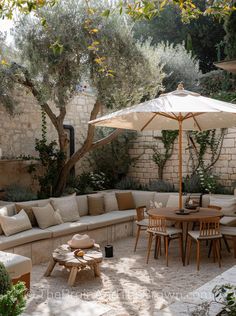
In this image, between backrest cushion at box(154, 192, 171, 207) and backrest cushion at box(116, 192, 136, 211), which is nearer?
backrest cushion at box(154, 192, 171, 207)

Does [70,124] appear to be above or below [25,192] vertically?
above

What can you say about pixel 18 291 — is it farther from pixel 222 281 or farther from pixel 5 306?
pixel 222 281

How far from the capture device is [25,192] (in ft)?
26.8

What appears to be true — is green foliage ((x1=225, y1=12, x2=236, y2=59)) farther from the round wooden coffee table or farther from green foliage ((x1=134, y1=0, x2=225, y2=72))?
the round wooden coffee table

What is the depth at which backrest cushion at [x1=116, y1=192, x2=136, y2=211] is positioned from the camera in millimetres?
8414

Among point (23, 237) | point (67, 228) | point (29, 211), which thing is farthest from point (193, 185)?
point (23, 237)

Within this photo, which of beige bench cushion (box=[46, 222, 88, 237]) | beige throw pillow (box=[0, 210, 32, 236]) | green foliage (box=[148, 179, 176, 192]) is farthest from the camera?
green foliage (box=[148, 179, 176, 192])

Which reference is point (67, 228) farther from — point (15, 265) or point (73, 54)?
point (73, 54)

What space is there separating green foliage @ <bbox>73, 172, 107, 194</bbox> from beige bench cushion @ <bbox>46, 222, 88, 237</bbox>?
2.38 m

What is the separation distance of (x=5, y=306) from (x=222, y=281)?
196cm

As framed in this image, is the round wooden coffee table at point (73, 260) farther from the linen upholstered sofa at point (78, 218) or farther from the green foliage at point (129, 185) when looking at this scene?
the green foliage at point (129, 185)

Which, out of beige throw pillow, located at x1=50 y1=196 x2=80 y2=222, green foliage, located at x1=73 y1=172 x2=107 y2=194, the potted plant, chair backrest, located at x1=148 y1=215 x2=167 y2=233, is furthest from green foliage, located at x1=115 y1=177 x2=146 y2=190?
the potted plant

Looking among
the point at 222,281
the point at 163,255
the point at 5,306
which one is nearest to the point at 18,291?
the point at 5,306

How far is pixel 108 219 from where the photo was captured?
7305 mm
